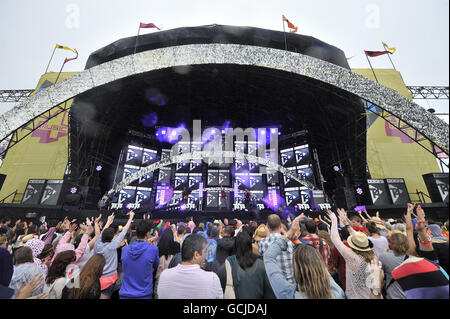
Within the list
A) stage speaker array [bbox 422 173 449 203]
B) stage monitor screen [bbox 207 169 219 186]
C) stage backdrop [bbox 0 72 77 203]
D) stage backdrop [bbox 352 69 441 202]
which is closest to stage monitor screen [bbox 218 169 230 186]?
stage monitor screen [bbox 207 169 219 186]

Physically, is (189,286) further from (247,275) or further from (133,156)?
(133,156)

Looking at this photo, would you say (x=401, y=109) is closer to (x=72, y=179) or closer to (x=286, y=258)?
(x=286, y=258)

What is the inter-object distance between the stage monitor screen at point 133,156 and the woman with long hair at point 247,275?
17.2 metres

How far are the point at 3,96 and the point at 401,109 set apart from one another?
91.5ft

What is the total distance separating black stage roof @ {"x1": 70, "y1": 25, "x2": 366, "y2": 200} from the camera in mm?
12070

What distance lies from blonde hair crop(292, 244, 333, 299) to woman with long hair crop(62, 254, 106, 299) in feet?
6.93

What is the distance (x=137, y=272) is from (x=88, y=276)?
844 millimetres

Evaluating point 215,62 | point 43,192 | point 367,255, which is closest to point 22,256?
Answer: point 367,255

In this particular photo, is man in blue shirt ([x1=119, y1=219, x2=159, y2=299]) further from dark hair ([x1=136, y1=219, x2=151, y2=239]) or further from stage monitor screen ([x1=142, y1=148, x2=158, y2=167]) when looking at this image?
stage monitor screen ([x1=142, y1=148, x2=158, y2=167])

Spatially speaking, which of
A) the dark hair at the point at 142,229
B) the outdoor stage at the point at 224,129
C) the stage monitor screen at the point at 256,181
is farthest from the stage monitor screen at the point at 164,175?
the dark hair at the point at 142,229

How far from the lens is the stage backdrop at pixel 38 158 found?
622 inches

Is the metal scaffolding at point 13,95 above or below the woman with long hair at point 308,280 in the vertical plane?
above

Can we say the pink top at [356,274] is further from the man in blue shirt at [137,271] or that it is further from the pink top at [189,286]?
the man in blue shirt at [137,271]
